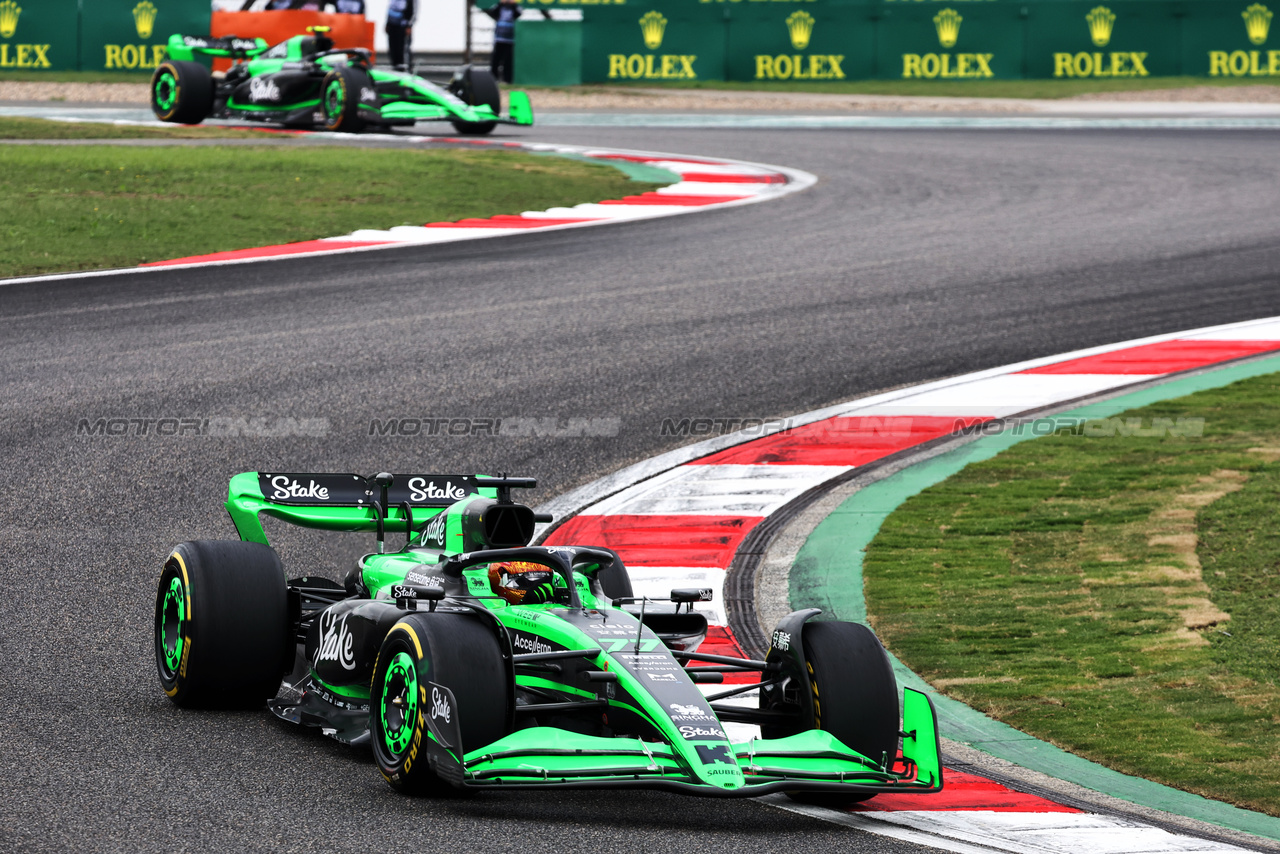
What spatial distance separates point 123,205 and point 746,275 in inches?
236

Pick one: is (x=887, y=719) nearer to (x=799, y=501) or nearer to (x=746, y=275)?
(x=799, y=501)

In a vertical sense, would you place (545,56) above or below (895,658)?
above

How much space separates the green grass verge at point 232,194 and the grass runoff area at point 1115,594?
8.00 meters

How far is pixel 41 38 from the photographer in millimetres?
32438

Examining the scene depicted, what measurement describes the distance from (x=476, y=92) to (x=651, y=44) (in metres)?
10.00

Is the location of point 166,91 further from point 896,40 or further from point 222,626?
point 222,626

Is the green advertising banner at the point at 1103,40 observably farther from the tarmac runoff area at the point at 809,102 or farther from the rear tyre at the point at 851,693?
the rear tyre at the point at 851,693

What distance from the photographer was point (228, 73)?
78.9ft

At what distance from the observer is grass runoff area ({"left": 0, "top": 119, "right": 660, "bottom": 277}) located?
14812mm

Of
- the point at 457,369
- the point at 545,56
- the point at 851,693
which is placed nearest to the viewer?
the point at 851,693
